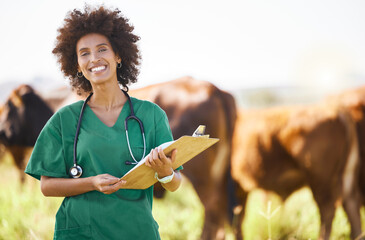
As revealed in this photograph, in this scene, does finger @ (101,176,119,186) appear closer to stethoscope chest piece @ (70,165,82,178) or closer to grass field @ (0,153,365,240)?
stethoscope chest piece @ (70,165,82,178)

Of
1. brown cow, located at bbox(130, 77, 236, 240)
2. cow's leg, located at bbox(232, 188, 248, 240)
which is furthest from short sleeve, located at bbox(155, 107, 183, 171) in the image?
cow's leg, located at bbox(232, 188, 248, 240)

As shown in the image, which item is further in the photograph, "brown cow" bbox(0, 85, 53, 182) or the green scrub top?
"brown cow" bbox(0, 85, 53, 182)

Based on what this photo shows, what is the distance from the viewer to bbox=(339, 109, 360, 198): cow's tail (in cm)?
490

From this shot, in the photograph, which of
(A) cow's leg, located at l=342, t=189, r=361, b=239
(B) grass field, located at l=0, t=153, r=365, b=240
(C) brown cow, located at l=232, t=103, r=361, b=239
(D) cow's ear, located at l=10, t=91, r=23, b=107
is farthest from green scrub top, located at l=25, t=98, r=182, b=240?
(D) cow's ear, located at l=10, t=91, r=23, b=107

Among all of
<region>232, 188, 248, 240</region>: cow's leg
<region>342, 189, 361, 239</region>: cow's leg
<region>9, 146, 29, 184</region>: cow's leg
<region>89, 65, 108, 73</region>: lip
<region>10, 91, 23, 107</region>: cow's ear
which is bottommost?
<region>342, 189, 361, 239</region>: cow's leg

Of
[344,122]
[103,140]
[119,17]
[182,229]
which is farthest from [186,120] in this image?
[103,140]

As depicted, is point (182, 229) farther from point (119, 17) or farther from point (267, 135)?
point (119, 17)

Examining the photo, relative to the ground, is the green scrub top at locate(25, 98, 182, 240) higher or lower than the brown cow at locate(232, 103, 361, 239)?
higher

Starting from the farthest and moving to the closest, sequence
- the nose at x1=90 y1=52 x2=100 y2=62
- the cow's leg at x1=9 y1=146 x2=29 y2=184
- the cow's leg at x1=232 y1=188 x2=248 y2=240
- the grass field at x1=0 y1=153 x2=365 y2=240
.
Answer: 1. the cow's leg at x1=9 y1=146 x2=29 y2=184
2. the cow's leg at x1=232 y1=188 x2=248 y2=240
3. the grass field at x1=0 y1=153 x2=365 y2=240
4. the nose at x1=90 y1=52 x2=100 y2=62

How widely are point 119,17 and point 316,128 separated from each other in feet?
10.7

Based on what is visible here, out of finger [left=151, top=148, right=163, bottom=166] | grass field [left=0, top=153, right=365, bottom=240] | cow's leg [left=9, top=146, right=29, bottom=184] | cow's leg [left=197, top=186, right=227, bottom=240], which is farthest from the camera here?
cow's leg [left=9, top=146, right=29, bottom=184]

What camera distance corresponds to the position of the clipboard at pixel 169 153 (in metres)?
1.64

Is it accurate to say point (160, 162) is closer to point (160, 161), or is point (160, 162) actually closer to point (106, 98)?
point (160, 161)

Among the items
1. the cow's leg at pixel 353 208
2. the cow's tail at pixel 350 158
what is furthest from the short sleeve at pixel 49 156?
the cow's leg at pixel 353 208
